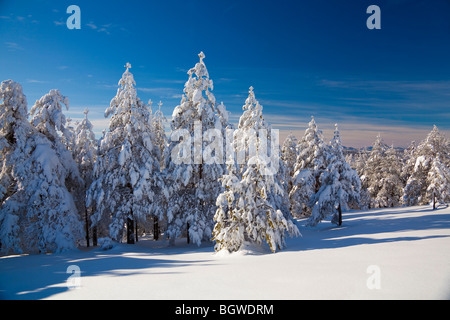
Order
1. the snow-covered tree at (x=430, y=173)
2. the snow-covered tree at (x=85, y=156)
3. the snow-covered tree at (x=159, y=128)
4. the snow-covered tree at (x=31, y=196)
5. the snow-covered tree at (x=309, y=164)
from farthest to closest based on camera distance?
the snow-covered tree at (x=159, y=128) → the snow-covered tree at (x=309, y=164) → the snow-covered tree at (x=430, y=173) → the snow-covered tree at (x=85, y=156) → the snow-covered tree at (x=31, y=196)

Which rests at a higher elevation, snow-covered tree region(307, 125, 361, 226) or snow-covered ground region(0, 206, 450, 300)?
snow-covered tree region(307, 125, 361, 226)

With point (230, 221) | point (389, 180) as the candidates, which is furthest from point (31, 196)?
point (389, 180)

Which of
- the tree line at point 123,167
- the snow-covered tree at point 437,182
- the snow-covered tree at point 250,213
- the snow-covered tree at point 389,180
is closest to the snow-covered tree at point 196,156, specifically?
the tree line at point 123,167

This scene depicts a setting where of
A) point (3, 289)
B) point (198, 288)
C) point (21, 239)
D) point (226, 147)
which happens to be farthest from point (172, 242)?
point (198, 288)

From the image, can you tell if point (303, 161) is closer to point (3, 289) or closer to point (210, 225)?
point (210, 225)

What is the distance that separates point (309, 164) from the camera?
31297 mm

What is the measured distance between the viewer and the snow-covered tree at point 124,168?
1980cm

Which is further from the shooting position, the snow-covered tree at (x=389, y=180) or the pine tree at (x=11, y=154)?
the snow-covered tree at (x=389, y=180)

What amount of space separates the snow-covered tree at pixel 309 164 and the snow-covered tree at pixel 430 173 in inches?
443

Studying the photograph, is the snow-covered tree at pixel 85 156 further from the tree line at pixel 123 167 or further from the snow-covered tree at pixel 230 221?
the snow-covered tree at pixel 230 221

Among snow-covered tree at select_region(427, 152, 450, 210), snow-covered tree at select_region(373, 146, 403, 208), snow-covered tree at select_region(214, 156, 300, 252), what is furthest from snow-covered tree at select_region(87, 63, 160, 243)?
snow-covered tree at select_region(373, 146, 403, 208)

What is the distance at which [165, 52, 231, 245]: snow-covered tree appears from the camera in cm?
1908

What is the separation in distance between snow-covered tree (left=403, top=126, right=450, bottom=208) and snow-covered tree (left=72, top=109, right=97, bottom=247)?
35240 mm

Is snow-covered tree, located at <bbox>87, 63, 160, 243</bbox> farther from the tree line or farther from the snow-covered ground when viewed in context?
the snow-covered ground
